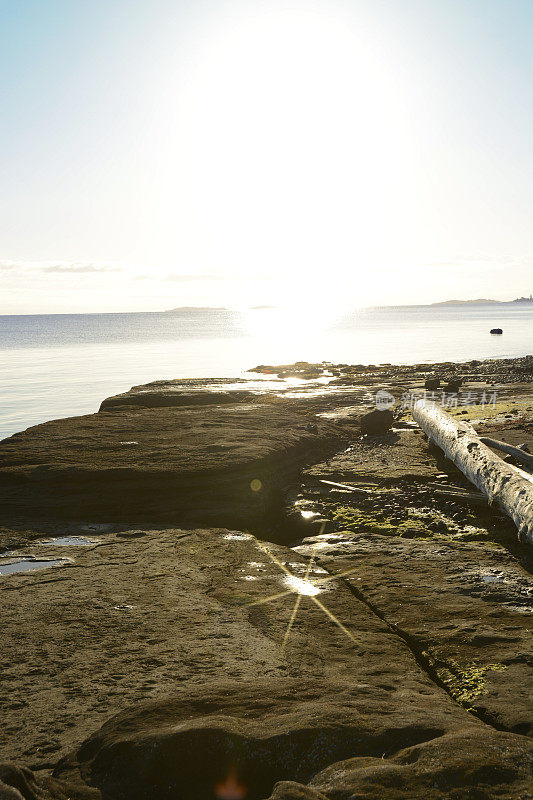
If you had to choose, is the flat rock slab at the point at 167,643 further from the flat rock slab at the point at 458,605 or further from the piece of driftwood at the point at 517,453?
the piece of driftwood at the point at 517,453

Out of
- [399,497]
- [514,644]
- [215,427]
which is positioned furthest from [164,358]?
[514,644]

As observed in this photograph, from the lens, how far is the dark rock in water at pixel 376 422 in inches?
474

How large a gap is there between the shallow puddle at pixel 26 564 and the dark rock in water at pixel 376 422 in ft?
26.0

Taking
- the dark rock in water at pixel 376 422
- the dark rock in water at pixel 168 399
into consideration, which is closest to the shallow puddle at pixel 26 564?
the dark rock in water at pixel 376 422

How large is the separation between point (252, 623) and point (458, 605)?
154 cm

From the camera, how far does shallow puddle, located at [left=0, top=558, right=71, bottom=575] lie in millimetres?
5098

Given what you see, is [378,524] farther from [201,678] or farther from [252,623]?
[201,678]

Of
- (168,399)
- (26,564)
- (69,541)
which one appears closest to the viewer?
(26,564)

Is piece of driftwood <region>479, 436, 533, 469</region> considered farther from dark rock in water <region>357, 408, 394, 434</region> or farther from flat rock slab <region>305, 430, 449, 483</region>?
dark rock in water <region>357, 408, 394, 434</region>

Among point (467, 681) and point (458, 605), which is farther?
point (458, 605)

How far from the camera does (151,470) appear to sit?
7254 millimetres

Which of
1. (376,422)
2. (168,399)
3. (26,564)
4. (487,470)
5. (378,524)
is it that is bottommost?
(378,524)

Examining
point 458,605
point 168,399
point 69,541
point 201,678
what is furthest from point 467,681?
point 168,399

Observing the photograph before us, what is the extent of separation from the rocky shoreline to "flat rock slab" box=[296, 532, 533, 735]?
18 millimetres
